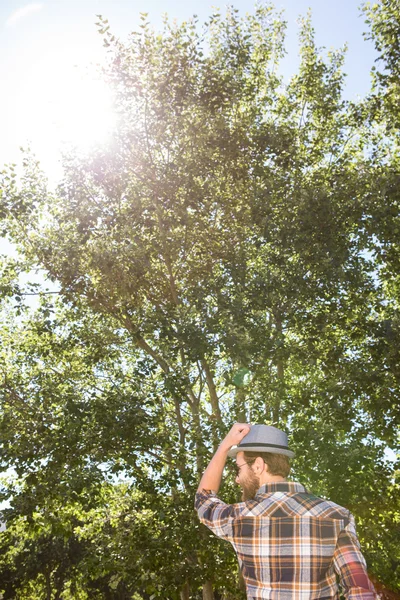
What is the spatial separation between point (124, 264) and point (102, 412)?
14.5 feet

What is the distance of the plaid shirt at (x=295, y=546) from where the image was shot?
8.64 ft

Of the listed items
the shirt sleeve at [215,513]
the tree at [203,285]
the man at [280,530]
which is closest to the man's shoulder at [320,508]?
the man at [280,530]

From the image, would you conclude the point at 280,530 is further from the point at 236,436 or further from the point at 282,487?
the point at 236,436

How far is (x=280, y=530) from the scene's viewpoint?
2.78m

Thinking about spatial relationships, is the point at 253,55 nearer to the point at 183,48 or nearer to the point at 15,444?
the point at 183,48

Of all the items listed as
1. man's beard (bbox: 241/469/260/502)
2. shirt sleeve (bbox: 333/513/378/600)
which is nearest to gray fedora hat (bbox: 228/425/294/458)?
man's beard (bbox: 241/469/260/502)

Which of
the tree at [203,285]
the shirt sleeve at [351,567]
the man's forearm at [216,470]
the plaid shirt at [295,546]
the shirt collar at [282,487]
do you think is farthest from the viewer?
the tree at [203,285]

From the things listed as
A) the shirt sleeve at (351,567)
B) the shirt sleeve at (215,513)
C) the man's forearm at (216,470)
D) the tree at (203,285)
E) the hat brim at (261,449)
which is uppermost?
the tree at (203,285)

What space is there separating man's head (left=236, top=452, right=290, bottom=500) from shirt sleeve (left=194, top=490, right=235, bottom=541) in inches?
6.8

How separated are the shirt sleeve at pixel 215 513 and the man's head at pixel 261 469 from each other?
0.56 ft

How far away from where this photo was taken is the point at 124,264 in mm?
14516

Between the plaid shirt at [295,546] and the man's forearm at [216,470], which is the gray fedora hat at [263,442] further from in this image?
the plaid shirt at [295,546]

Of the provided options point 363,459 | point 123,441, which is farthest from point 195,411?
point 363,459

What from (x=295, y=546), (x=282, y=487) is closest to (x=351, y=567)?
(x=295, y=546)
